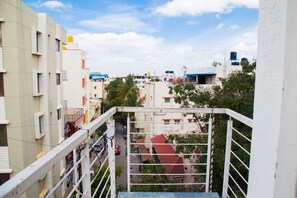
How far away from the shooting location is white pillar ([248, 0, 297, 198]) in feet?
2.19

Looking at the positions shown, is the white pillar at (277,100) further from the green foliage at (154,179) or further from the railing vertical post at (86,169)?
the green foliage at (154,179)

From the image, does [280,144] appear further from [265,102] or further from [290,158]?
[265,102]

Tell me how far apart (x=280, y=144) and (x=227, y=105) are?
5.40m

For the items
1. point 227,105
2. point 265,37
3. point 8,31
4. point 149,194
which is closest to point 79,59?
point 8,31

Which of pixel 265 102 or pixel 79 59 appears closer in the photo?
pixel 265 102

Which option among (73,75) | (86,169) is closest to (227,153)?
(86,169)

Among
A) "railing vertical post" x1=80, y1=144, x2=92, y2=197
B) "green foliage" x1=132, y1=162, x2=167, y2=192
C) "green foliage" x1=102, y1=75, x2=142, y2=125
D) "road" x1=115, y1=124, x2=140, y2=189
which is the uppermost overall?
"railing vertical post" x1=80, y1=144, x2=92, y2=197

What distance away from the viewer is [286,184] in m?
0.69

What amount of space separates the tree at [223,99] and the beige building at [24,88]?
13.9 ft

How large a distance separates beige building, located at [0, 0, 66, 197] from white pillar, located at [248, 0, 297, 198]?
20.3ft

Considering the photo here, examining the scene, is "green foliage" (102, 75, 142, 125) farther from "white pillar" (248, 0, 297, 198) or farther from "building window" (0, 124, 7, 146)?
"white pillar" (248, 0, 297, 198)

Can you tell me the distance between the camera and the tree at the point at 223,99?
550cm

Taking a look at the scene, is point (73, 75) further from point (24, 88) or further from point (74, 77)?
point (24, 88)

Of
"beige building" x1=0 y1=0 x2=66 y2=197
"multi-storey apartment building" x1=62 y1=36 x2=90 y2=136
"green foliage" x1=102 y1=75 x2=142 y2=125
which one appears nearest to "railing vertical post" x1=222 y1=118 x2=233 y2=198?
"beige building" x1=0 y1=0 x2=66 y2=197
